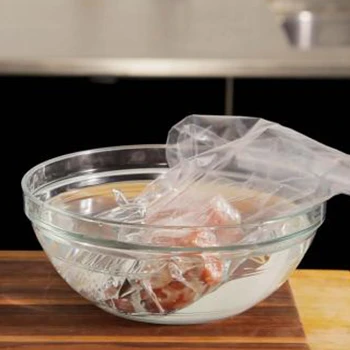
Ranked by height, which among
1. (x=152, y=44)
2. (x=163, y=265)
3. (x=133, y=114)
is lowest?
(x=133, y=114)

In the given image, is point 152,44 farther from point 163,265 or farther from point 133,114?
point 163,265

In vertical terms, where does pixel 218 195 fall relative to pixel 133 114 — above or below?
above

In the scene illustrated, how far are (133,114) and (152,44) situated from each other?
143mm

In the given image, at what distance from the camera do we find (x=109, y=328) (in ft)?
2.92

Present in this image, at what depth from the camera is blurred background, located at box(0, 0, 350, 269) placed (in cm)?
184

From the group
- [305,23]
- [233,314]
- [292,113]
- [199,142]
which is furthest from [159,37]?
[233,314]

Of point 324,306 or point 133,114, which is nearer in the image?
point 324,306

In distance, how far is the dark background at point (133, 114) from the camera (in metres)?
1.88

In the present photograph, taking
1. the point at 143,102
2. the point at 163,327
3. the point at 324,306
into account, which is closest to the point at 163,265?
the point at 163,327

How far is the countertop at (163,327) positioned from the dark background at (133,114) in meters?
0.91

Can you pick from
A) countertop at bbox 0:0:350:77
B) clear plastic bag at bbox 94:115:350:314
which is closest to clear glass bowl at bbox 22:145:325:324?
clear plastic bag at bbox 94:115:350:314

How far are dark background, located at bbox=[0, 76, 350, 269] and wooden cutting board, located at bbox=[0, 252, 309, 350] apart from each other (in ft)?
3.09

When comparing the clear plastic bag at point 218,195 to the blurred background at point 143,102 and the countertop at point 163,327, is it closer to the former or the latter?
the countertop at point 163,327

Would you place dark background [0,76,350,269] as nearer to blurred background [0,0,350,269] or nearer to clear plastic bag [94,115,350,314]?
blurred background [0,0,350,269]
